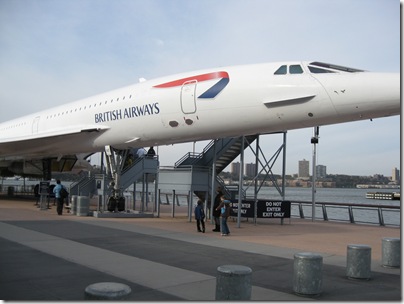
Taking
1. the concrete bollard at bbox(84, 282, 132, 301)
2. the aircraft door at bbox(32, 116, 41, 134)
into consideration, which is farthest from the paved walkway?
the aircraft door at bbox(32, 116, 41, 134)

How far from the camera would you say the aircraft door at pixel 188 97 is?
1174 cm

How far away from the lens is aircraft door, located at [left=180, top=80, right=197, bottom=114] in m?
11.7

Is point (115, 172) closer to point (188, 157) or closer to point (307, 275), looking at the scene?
point (188, 157)

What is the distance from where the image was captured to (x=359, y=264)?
6.51m

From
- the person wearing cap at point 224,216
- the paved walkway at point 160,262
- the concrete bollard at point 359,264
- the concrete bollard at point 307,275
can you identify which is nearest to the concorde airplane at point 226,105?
the person wearing cap at point 224,216

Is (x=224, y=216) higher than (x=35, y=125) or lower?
lower

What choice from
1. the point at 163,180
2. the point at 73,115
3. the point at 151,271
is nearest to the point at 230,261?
the point at 151,271

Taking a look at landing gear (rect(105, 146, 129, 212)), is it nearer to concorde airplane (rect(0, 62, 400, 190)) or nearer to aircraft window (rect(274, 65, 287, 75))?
concorde airplane (rect(0, 62, 400, 190))

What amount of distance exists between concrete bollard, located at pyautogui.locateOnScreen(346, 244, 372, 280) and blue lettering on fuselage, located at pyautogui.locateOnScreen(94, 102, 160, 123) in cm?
756

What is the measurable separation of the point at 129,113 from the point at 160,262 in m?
7.19

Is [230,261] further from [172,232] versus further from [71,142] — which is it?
[71,142]

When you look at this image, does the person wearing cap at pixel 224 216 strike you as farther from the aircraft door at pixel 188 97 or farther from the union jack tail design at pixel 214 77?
the union jack tail design at pixel 214 77

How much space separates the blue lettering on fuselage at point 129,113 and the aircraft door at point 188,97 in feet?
3.43

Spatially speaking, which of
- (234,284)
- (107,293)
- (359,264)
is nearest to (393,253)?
(359,264)
